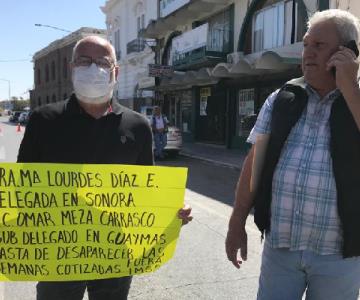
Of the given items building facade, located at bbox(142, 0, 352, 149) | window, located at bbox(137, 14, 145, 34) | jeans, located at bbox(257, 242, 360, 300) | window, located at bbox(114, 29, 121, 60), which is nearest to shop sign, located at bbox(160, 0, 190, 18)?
building facade, located at bbox(142, 0, 352, 149)

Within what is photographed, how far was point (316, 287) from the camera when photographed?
208 cm

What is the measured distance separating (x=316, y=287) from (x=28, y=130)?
155 centimetres

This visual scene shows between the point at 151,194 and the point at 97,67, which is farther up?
the point at 97,67

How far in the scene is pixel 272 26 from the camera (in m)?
16.5

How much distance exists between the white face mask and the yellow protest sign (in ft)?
1.16

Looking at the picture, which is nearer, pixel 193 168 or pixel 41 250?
pixel 41 250

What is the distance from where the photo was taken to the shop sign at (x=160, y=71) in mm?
21625

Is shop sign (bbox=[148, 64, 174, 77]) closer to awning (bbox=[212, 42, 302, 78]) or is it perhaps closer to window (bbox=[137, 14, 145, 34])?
awning (bbox=[212, 42, 302, 78])

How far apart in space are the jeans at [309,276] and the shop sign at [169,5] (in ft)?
64.7

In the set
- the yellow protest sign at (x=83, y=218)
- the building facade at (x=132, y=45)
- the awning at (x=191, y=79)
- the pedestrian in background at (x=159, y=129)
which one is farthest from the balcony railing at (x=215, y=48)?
the yellow protest sign at (x=83, y=218)

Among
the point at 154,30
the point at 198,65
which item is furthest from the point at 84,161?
the point at 154,30

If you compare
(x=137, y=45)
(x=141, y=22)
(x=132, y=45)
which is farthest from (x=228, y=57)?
(x=141, y=22)

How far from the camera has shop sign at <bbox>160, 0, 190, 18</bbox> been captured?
2150 cm

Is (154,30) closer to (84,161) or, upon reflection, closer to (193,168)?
(193,168)
